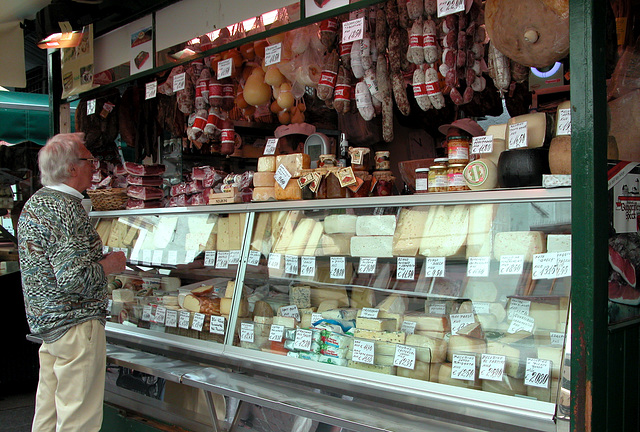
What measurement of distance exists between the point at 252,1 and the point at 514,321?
2594mm

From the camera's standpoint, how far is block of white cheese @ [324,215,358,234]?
3.29m

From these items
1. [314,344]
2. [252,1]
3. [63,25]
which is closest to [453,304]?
[314,344]

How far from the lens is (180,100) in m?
5.04

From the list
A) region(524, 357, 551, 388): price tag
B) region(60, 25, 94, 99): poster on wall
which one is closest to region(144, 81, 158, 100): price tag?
region(60, 25, 94, 99): poster on wall

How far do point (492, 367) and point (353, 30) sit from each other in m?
2.06

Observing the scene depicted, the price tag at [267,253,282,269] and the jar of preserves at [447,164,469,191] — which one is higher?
the jar of preserves at [447,164,469,191]

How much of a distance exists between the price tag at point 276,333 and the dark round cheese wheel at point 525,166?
1.57m

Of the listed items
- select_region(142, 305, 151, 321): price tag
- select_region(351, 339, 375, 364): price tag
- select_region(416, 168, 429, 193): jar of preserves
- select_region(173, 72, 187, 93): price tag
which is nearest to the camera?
select_region(351, 339, 375, 364): price tag

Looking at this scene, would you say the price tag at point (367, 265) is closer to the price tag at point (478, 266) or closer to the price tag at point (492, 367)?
the price tag at point (478, 266)

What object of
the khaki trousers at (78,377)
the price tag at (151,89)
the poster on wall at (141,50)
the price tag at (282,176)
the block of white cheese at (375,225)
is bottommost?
the khaki trousers at (78,377)

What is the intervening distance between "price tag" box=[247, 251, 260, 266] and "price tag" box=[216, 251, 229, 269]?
1.06ft

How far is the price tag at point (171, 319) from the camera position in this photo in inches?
158

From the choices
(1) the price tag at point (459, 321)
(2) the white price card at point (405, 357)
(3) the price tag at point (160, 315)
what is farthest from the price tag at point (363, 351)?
(3) the price tag at point (160, 315)

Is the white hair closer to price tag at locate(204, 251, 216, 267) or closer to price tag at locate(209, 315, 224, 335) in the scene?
price tag at locate(204, 251, 216, 267)
